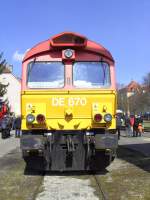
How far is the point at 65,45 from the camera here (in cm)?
1309

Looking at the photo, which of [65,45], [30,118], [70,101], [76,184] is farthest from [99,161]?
[65,45]

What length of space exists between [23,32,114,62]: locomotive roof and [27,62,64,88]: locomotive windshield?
0.34 m

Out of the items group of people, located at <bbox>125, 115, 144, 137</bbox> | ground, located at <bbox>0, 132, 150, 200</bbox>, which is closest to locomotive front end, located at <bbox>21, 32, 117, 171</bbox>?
ground, located at <bbox>0, 132, 150, 200</bbox>

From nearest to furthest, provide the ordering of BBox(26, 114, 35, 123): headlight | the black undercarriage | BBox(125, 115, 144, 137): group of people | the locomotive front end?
the black undercarriage < BBox(26, 114, 35, 123): headlight < the locomotive front end < BBox(125, 115, 144, 137): group of people

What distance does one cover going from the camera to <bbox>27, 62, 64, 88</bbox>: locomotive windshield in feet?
42.4

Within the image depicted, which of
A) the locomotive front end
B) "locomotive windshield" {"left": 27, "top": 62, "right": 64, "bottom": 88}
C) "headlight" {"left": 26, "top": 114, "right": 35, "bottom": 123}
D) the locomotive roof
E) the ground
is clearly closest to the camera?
the ground

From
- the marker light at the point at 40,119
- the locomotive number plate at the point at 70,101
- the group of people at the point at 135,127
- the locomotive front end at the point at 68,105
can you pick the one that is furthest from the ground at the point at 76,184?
the group of people at the point at 135,127

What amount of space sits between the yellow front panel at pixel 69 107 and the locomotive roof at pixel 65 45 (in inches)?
44.9

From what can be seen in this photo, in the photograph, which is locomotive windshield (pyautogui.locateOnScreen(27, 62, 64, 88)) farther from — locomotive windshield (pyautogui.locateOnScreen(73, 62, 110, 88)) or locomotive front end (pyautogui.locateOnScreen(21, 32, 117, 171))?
locomotive windshield (pyautogui.locateOnScreen(73, 62, 110, 88))

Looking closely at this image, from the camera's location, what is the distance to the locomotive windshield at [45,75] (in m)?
12.9

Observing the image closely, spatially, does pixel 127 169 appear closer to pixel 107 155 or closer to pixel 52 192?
pixel 107 155

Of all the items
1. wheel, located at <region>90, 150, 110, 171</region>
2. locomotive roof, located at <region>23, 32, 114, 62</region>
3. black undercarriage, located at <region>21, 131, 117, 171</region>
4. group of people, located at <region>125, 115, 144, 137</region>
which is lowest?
wheel, located at <region>90, 150, 110, 171</region>

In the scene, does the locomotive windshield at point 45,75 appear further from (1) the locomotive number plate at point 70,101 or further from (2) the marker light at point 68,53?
(1) the locomotive number plate at point 70,101

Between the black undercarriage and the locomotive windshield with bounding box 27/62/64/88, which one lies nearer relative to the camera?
the black undercarriage
